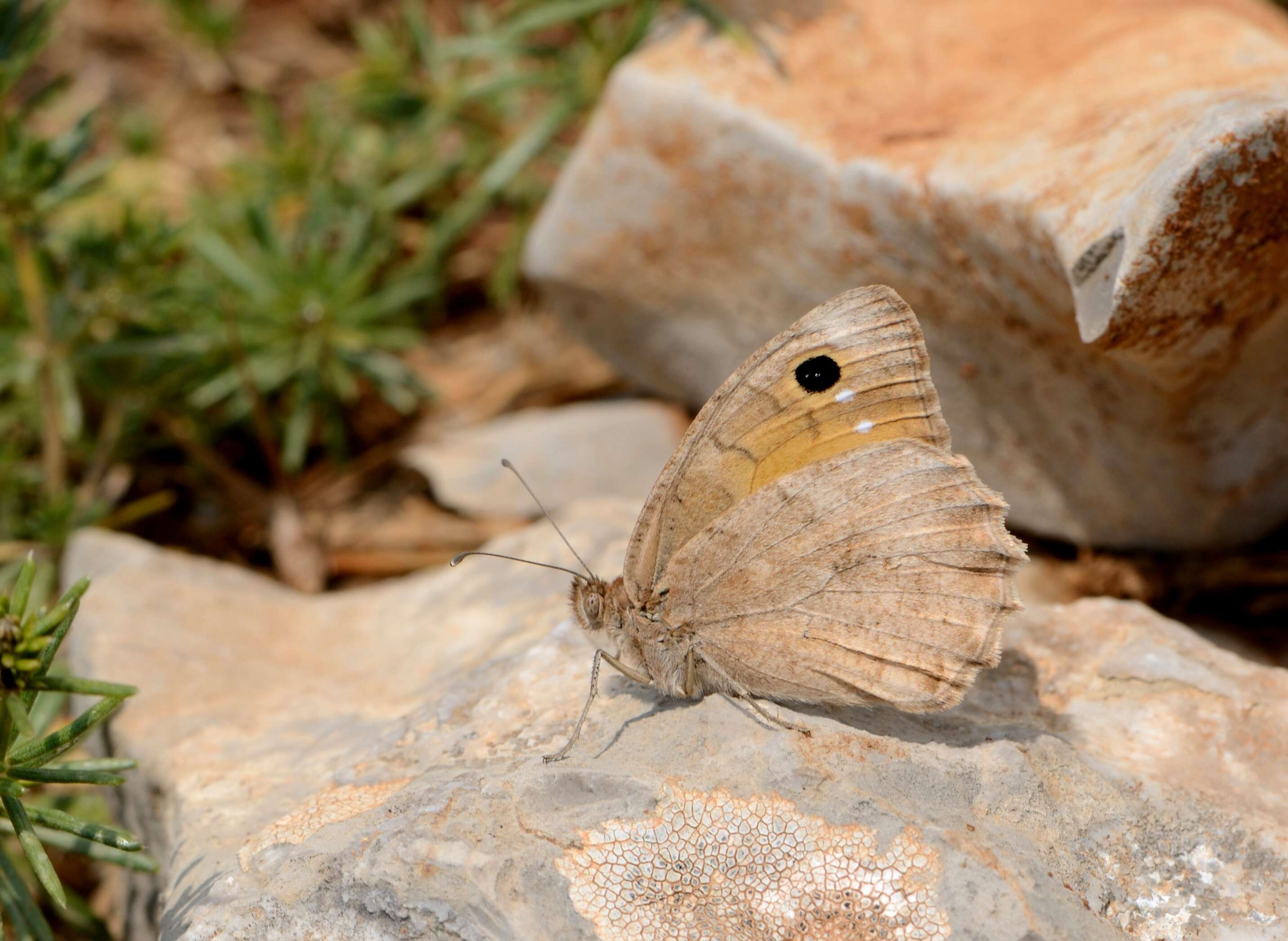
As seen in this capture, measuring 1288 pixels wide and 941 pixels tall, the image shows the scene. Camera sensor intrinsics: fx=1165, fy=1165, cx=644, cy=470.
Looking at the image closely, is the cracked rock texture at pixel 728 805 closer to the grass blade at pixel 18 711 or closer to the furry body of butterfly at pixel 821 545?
the furry body of butterfly at pixel 821 545

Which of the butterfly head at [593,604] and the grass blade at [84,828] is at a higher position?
the butterfly head at [593,604]

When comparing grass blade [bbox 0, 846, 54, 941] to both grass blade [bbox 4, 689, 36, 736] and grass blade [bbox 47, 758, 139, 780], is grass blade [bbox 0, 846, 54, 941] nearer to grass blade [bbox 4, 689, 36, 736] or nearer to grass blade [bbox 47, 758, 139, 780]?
grass blade [bbox 47, 758, 139, 780]

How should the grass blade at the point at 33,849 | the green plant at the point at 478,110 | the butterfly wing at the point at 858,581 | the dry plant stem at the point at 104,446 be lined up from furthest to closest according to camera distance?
the green plant at the point at 478,110, the dry plant stem at the point at 104,446, the butterfly wing at the point at 858,581, the grass blade at the point at 33,849

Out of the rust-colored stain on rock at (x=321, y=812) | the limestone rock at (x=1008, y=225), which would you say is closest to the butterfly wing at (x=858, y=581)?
the limestone rock at (x=1008, y=225)

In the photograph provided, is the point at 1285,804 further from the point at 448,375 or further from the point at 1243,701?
the point at 448,375

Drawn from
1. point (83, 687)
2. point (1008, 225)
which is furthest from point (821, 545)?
point (83, 687)

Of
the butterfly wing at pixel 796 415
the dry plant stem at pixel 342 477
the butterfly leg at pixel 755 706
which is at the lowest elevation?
the dry plant stem at pixel 342 477

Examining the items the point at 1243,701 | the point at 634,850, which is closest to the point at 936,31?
the point at 1243,701
